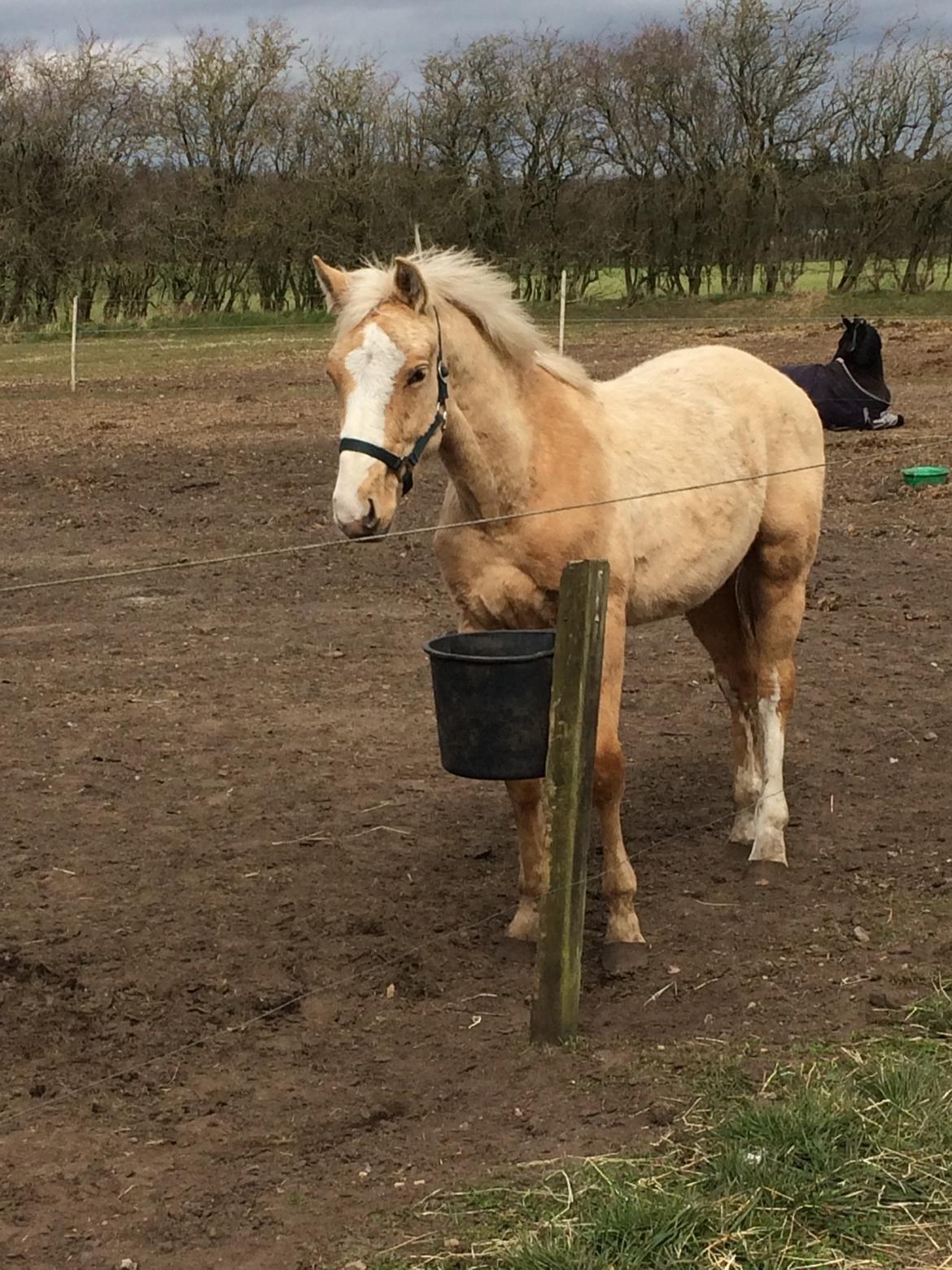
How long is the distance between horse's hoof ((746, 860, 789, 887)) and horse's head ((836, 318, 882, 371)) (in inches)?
393

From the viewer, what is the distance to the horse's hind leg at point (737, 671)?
550 cm

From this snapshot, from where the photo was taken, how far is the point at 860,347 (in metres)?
14.0

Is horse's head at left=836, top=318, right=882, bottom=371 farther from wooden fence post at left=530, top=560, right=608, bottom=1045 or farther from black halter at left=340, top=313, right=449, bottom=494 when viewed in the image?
A: wooden fence post at left=530, top=560, right=608, bottom=1045

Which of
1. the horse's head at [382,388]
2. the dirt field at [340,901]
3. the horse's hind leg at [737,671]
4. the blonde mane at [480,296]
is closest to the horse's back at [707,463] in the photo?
the dirt field at [340,901]

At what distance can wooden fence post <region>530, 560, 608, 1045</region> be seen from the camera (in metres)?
3.58

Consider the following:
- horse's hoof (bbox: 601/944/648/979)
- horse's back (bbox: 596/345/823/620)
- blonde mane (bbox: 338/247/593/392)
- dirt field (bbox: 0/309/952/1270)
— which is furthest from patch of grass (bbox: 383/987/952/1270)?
blonde mane (bbox: 338/247/593/392)

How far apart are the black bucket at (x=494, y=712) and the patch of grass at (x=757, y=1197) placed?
0.99 metres

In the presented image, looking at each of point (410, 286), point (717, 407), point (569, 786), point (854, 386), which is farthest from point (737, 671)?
point (854, 386)

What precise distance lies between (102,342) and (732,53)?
699 inches

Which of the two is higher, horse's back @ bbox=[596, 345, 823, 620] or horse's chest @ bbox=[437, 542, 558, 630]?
horse's back @ bbox=[596, 345, 823, 620]

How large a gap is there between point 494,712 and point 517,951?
113cm

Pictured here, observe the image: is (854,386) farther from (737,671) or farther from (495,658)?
(495,658)

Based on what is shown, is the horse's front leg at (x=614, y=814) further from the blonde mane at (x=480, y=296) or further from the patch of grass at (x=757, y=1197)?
the patch of grass at (x=757, y=1197)

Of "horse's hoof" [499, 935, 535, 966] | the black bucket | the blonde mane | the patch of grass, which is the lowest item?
"horse's hoof" [499, 935, 535, 966]
